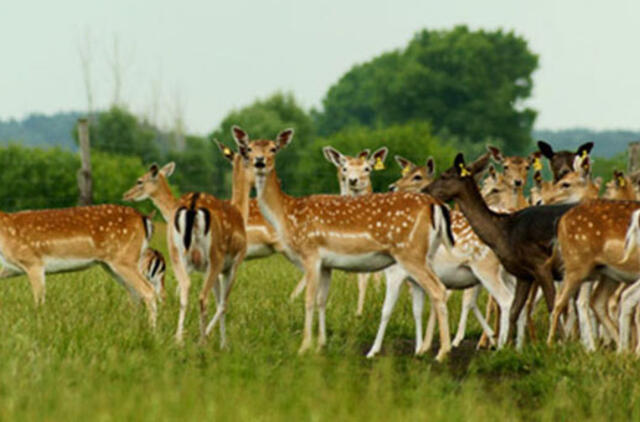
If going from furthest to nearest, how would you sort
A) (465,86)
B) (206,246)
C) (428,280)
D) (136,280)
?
(465,86), (136,280), (428,280), (206,246)

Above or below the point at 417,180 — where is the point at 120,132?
below

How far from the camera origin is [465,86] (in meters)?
49.3

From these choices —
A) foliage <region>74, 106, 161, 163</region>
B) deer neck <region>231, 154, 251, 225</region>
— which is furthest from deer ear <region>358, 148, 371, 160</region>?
foliage <region>74, 106, 161, 163</region>

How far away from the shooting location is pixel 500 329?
832cm

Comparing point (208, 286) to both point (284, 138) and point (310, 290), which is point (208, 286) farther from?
point (284, 138)

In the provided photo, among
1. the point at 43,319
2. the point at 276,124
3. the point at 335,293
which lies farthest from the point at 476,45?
the point at 43,319

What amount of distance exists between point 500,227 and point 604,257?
102cm

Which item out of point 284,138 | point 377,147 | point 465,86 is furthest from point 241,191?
point 465,86

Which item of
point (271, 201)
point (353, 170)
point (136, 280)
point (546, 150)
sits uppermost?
point (546, 150)

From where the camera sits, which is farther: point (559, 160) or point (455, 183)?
point (559, 160)

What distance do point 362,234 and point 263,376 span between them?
7.47 ft

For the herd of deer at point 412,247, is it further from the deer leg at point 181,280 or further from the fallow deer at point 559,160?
the fallow deer at point 559,160

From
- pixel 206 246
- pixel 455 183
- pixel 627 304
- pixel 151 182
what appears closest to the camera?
pixel 627 304

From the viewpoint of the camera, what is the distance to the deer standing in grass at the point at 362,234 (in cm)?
797
